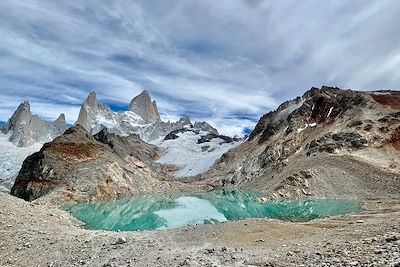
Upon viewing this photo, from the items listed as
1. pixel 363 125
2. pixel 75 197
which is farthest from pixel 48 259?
pixel 363 125

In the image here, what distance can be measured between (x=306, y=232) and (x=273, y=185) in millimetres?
56214

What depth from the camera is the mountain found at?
223ft

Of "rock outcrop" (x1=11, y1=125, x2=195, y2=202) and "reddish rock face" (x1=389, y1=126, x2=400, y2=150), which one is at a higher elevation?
"reddish rock face" (x1=389, y1=126, x2=400, y2=150)

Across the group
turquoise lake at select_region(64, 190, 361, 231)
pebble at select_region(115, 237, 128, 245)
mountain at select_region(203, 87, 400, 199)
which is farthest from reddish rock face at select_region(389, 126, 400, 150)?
pebble at select_region(115, 237, 128, 245)

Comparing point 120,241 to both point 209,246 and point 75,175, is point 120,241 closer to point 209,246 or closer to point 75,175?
point 209,246

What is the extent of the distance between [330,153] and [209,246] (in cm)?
6594

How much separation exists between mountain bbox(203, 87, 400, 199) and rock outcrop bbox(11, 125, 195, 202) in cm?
3092

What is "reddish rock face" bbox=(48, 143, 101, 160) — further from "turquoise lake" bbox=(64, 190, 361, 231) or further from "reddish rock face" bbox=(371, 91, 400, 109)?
"reddish rock face" bbox=(371, 91, 400, 109)

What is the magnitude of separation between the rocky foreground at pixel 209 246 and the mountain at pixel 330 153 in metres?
41.2

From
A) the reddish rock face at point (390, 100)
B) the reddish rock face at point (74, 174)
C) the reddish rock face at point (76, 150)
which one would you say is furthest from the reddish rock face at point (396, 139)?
the reddish rock face at point (76, 150)

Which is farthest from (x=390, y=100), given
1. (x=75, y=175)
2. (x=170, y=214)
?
(x=75, y=175)

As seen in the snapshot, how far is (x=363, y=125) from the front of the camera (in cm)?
8569

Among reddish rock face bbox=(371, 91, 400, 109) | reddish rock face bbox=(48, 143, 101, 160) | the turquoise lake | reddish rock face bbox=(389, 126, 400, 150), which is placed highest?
reddish rock face bbox=(371, 91, 400, 109)

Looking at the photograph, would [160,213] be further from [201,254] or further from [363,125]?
[363,125]
